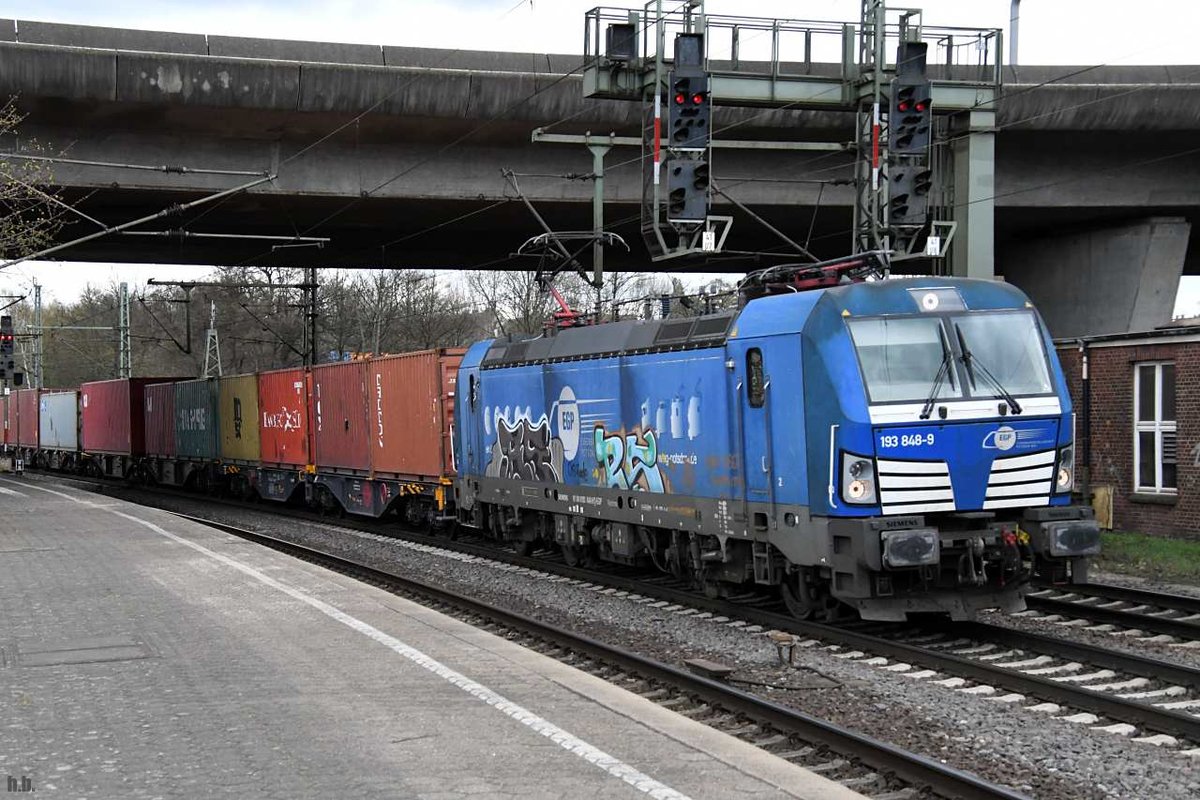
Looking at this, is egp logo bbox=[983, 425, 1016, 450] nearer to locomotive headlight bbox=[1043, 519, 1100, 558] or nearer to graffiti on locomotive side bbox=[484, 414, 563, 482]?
locomotive headlight bbox=[1043, 519, 1100, 558]

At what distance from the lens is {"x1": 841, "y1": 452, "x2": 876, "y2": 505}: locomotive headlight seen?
11078mm

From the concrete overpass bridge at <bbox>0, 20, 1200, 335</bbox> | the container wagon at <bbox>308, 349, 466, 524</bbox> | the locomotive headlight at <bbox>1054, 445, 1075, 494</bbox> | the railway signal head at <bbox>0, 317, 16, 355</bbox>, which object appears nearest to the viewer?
the locomotive headlight at <bbox>1054, 445, 1075, 494</bbox>

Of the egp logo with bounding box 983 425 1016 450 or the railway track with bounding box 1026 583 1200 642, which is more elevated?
the egp logo with bounding box 983 425 1016 450

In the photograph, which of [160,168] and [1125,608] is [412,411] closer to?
[160,168]

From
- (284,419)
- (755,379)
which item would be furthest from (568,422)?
(284,419)

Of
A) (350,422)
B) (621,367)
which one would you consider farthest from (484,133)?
(621,367)

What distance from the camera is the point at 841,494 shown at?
1112cm

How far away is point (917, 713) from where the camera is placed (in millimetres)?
9000

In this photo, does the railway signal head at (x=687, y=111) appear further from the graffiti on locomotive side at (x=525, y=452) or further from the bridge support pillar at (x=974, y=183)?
the bridge support pillar at (x=974, y=183)

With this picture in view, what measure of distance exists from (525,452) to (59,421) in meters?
42.0

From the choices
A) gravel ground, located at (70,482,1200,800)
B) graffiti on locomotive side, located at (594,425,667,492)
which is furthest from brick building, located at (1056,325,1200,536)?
graffiti on locomotive side, located at (594,425,667,492)

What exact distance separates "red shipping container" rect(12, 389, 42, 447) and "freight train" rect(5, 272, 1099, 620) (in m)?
46.6

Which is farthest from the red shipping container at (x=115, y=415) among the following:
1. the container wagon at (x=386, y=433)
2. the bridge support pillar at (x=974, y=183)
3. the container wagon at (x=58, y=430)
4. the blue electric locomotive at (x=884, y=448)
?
the blue electric locomotive at (x=884, y=448)

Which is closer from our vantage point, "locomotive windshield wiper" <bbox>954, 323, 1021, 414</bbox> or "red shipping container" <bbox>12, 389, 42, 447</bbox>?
"locomotive windshield wiper" <bbox>954, 323, 1021, 414</bbox>
